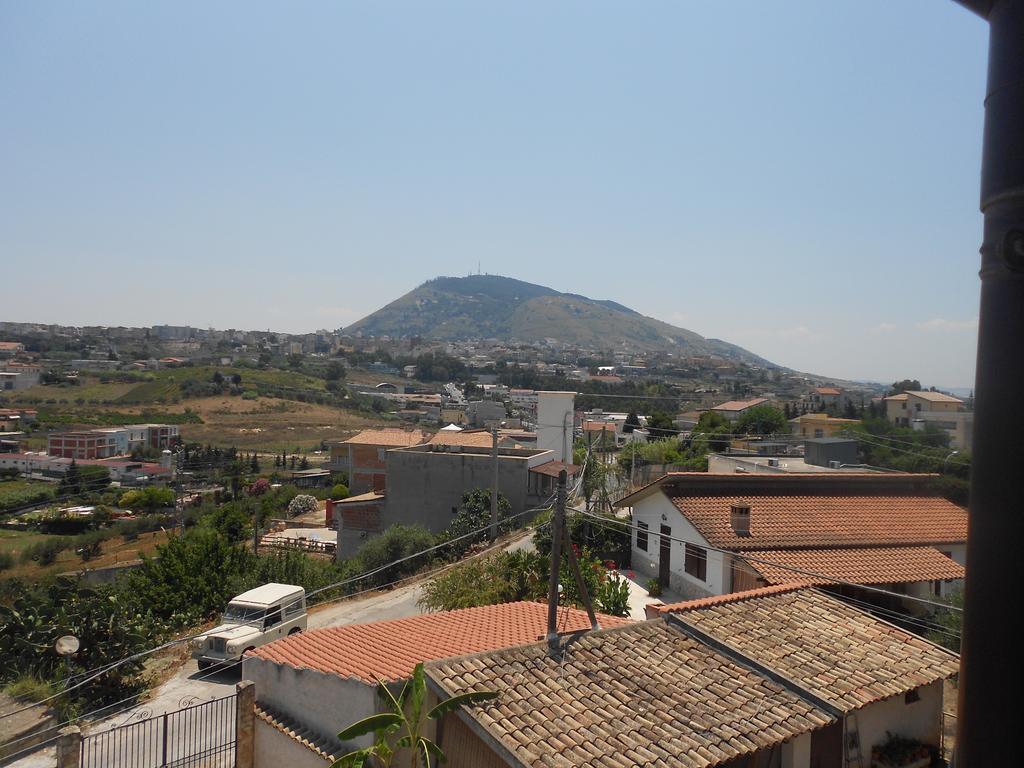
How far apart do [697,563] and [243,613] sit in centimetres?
1057

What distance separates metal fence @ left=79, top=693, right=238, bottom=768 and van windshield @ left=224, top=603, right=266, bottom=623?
4310mm

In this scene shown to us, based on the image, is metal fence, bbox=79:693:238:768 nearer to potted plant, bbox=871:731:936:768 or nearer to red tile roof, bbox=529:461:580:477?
potted plant, bbox=871:731:936:768

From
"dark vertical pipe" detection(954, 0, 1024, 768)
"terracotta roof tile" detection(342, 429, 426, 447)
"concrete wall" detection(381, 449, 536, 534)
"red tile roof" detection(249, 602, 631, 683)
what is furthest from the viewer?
Answer: "terracotta roof tile" detection(342, 429, 426, 447)

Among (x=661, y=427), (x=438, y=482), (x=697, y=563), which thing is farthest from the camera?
(x=661, y=427)

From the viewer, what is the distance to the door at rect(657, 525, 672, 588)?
19.2m

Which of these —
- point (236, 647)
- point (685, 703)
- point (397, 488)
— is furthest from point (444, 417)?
point (685, 703)

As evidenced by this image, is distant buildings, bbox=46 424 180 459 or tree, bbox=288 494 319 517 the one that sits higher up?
distant buildings, bbox=46 424 180 459

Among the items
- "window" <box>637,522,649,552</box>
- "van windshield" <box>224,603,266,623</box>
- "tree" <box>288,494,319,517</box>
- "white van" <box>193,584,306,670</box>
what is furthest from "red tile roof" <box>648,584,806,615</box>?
"tree" <box>288,494,319,517</box>

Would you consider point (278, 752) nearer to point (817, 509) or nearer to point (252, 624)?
point (252, 624)

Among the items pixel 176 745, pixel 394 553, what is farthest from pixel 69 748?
pixel 394 553

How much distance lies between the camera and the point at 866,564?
16422 millimetres

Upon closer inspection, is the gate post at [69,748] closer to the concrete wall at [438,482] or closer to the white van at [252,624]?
the white van at [252,624]

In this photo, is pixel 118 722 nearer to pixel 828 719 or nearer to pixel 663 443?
pixel 828 719

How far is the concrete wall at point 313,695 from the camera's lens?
27.1 feet
